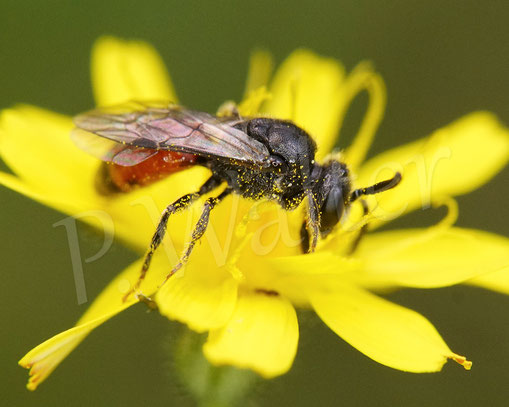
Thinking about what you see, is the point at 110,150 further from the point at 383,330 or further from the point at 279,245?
the point at 383,330

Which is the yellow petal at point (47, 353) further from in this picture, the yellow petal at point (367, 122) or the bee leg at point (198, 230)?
the yellow petal at point (367, 122)

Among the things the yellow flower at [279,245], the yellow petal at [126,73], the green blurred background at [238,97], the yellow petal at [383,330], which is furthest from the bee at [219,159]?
the yellow petal at [126,73]

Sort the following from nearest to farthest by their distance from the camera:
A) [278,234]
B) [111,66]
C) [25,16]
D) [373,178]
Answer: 1. [278,234]
2. [373,178]
3. [111,66]
4. [25,16]

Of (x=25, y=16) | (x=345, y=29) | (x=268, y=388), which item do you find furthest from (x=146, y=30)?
(x=268, y=388)

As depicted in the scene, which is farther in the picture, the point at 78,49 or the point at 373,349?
the point at 78,49

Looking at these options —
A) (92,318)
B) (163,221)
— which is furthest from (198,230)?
(92,318)

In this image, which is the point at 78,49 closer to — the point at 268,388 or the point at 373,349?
the point at 268,388

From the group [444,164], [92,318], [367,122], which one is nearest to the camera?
[92,318]
